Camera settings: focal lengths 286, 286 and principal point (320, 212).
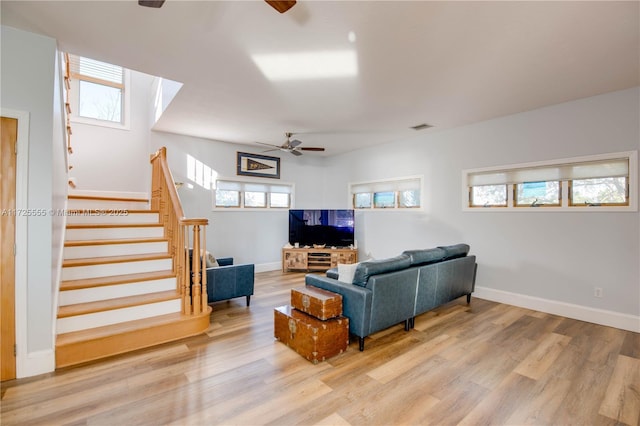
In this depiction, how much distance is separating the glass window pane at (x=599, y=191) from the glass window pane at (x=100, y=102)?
7636 mm

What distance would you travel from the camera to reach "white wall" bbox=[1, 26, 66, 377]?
2301 mm

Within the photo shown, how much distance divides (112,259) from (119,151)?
3042 mm

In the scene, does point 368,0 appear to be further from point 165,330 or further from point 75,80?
point 75,80

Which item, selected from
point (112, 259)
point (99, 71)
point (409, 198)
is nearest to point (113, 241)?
point (112, 259)

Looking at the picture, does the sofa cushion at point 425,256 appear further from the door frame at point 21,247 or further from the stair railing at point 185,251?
the door frame at point 21,247

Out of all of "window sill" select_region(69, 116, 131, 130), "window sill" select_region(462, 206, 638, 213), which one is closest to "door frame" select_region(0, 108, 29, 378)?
"window sill" select_region(69, 116, 131, 130)

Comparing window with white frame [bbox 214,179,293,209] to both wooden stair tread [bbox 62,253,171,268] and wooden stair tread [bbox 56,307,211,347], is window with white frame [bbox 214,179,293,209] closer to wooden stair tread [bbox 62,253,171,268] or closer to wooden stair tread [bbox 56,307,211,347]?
wooden stair tread [bbox 62,253,171,268]

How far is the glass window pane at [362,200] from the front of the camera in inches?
258

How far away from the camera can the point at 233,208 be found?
611 centimetres

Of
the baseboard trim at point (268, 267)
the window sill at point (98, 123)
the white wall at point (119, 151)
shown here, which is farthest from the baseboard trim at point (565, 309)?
the window sill at point (98, 123)

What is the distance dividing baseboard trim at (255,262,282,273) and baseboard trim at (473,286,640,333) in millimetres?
4091

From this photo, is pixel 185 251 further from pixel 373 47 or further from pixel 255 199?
pixel 255 199

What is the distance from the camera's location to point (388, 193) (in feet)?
20.0

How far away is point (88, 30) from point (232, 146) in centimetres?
373
